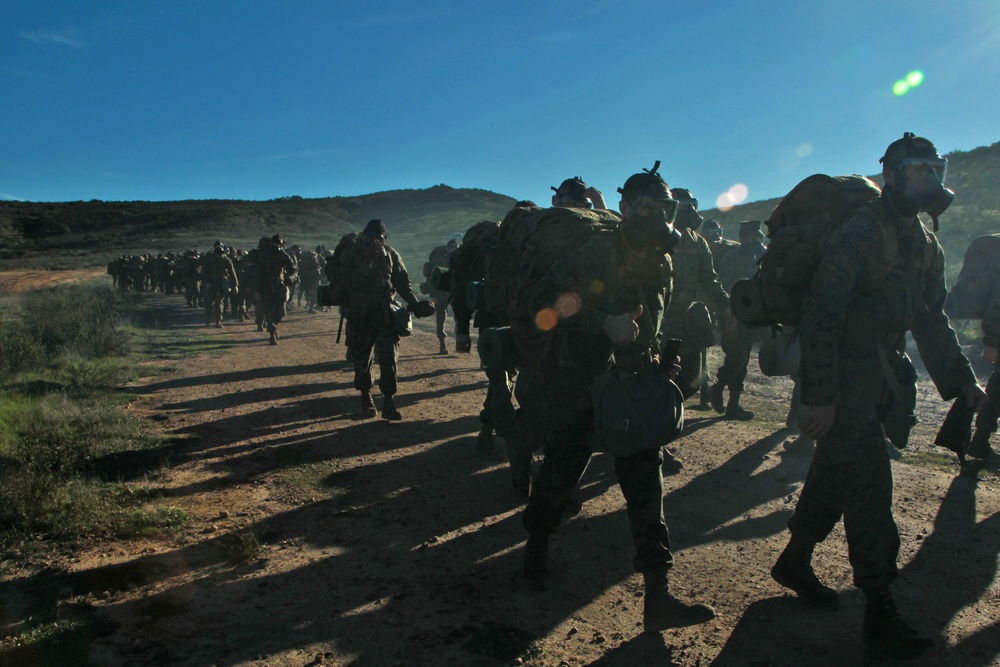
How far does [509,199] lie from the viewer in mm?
104250

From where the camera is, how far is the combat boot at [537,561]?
3.53 m

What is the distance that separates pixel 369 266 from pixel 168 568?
4297 millimetres

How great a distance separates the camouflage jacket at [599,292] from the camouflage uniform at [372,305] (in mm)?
4356

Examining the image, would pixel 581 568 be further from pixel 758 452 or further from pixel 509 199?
pixel 509 199

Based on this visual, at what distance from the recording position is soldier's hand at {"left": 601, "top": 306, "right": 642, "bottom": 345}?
2891 millimetres

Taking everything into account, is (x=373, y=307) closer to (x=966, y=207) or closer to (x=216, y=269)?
(x=216, y=269)

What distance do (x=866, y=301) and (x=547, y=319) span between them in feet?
4.70

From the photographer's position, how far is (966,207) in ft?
79.3

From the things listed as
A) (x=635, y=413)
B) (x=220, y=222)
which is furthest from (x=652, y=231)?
(x=220, y=222)

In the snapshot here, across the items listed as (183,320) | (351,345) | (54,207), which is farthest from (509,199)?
(351,345)

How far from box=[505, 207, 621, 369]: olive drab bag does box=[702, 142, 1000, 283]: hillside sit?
45.3ft

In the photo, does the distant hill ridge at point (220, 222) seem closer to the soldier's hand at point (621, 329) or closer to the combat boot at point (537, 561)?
the combat boot at point (537, 561)

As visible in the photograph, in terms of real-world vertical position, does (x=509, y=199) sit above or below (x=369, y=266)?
above

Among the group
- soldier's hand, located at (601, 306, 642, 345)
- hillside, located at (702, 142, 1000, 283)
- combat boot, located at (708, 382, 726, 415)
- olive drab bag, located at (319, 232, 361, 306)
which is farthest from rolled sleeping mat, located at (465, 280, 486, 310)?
hillside, located at (702, 142, 1000, 283)
